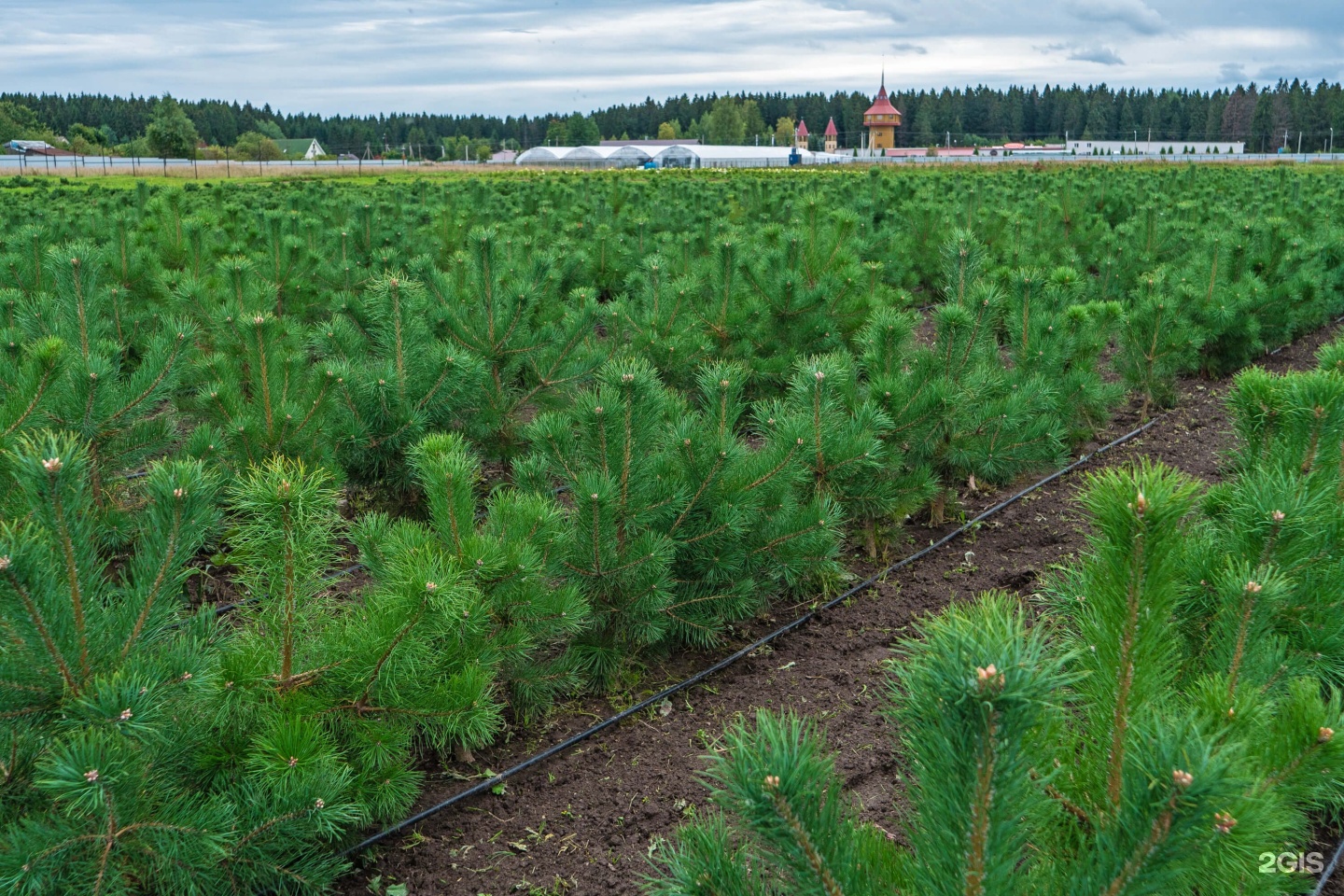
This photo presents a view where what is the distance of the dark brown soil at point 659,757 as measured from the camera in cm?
313

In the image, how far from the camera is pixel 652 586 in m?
3.93

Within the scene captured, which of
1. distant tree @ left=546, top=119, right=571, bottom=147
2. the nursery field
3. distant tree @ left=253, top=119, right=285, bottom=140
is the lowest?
the nursery field

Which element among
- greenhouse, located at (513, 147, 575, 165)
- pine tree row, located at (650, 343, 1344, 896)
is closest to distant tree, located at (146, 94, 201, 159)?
greenhouse, located at (513, 147, 575, 165)

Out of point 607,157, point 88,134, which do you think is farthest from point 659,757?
point 88,134

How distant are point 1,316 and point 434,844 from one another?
3994 millimetres

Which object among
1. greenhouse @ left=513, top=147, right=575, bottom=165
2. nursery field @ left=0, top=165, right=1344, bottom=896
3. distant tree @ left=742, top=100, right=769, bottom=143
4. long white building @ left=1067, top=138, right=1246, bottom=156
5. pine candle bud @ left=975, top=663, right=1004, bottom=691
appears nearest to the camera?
pine candle bud @ left=975, top=663, right=1004, bottom=691

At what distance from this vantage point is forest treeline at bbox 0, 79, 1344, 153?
269 feet

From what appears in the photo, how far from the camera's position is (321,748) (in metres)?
Result: 2.50

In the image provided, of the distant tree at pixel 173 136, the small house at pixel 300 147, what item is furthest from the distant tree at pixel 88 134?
the distant tree at pixel 173 136

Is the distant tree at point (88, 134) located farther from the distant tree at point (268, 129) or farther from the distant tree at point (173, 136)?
the distant tree at point (268, 129)

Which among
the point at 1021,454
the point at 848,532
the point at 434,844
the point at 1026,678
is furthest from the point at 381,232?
the point at 1026,678

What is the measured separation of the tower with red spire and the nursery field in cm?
8902

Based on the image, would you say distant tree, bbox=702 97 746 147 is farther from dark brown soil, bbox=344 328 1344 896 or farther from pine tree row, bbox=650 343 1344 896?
pine tree row, bbox=650 343 1344 896

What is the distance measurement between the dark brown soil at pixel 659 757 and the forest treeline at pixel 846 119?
289 feet
